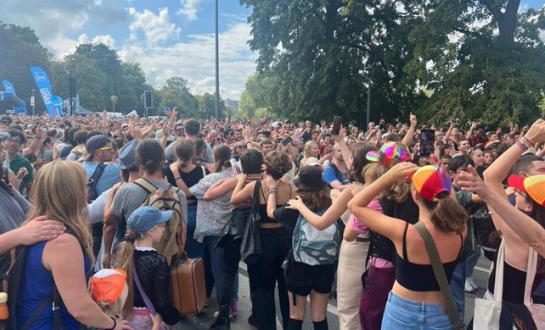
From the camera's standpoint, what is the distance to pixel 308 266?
3.42 metres

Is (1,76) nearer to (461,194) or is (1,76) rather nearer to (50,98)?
(50,98)

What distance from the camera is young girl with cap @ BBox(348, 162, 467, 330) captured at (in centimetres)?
229

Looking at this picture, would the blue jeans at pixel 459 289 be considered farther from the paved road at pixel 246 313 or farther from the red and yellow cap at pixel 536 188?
the red and yellow cap at pixel 536 188

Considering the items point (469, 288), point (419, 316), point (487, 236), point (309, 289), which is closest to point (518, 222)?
point (419, 316)

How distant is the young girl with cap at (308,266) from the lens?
11.1 ft

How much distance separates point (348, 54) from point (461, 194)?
18369 millimetres

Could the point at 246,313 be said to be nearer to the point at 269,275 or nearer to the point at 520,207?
the point at 269,275

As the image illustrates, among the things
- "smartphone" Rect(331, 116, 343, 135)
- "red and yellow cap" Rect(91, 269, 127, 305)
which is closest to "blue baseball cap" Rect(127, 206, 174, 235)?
"red and yellow cap" Rect(91, 269, 127, 305)

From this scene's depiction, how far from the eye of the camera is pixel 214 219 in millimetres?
4500

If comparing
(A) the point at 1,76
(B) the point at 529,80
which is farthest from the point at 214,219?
(A) the point at 1,76

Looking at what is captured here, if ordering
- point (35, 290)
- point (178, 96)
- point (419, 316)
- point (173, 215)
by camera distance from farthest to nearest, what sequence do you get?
point (178, 96) < point (173, 215) < point (419, 316) < point (35, 290)

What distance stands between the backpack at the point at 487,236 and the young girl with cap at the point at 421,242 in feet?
1.69

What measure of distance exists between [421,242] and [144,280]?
5.42ft

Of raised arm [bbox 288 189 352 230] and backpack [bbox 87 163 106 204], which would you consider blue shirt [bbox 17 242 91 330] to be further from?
backpack [bbox 87 163 106 204]
